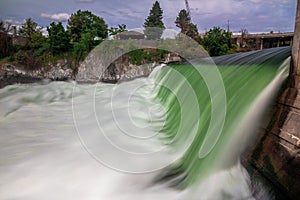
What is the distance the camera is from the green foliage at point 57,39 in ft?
52.2

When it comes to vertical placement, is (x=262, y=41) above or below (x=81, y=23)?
below

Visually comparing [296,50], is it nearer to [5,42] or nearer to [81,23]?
[5,42]

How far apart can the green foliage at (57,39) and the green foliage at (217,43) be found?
9.45 m

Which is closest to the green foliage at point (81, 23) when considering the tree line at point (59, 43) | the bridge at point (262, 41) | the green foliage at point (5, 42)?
the tree line at point (59, 43)

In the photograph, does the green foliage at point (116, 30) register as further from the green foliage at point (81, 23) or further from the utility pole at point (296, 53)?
the utility pole at point (296, 53)

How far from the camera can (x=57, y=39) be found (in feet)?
53.6

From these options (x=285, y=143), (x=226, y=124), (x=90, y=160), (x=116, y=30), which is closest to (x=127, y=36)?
(x=116, y=30)

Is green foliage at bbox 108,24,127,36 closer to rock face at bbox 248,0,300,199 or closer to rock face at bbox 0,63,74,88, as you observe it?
rock face at bbox 0,63,74,88

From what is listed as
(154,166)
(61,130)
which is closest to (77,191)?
(154,166)

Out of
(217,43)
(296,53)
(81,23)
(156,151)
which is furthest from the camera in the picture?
(81,23)

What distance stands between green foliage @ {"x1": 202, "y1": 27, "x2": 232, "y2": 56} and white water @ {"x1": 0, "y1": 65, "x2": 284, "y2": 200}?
11.5m

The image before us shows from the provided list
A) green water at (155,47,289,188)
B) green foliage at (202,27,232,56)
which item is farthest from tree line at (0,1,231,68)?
green water at (155,47,289,188)

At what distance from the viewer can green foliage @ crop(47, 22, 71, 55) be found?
1591cm

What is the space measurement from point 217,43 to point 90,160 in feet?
47.3
